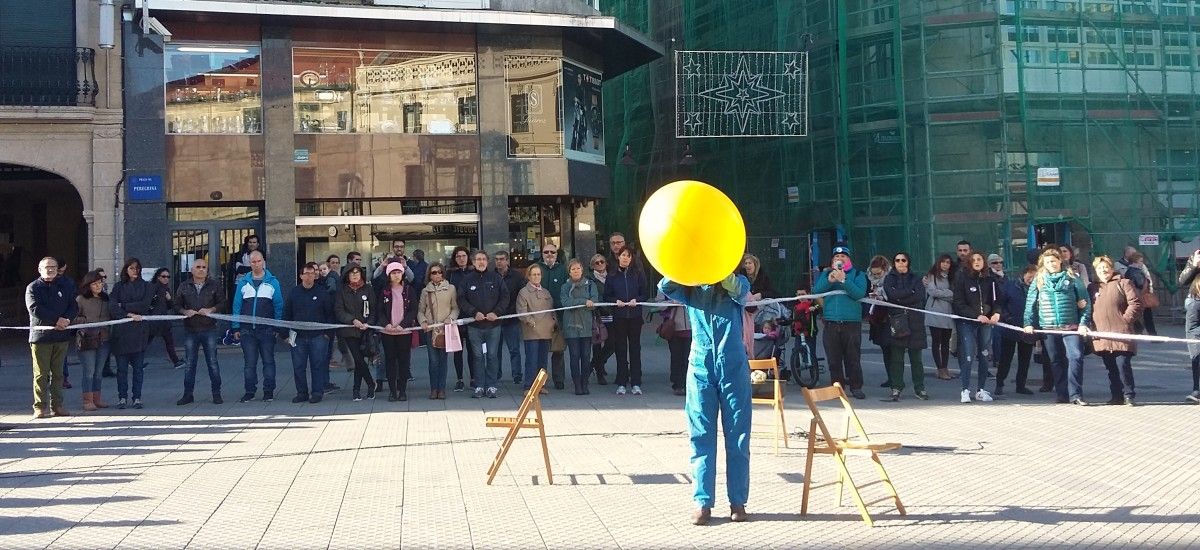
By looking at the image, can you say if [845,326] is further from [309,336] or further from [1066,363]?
[309,336]

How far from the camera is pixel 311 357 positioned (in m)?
13.6

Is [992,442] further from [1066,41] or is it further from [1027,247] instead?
[1066,41]

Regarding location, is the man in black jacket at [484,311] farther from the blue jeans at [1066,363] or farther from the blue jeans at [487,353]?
the blue jeans at [1066,363]

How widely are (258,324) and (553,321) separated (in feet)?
12.1

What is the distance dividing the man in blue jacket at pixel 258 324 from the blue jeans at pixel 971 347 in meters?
8.42

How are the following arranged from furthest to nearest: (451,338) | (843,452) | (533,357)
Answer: (533,357), (451,338), (843,452)

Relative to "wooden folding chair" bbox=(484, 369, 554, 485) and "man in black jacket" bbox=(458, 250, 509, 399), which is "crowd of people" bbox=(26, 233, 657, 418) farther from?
"wooden folding chair" bbox=(484, 369, 554, 485)

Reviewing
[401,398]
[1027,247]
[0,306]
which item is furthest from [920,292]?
[0,306]

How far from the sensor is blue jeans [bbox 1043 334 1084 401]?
1217 centimetres

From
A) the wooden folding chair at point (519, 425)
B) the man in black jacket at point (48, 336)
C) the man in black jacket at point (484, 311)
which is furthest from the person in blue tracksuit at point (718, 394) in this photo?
the man in black jacket at point (48, 336)

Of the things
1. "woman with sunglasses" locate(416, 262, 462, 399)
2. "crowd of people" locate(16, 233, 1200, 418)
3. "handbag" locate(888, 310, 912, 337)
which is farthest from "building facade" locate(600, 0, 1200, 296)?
"woman with sunglasses" locate(416, 262, 462, 399)

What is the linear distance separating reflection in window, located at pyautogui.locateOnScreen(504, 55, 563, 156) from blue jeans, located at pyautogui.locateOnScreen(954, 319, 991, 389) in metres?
12.0

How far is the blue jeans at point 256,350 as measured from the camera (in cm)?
1355

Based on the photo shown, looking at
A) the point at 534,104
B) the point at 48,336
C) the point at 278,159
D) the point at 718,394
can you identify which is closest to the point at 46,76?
the point at 278,159
